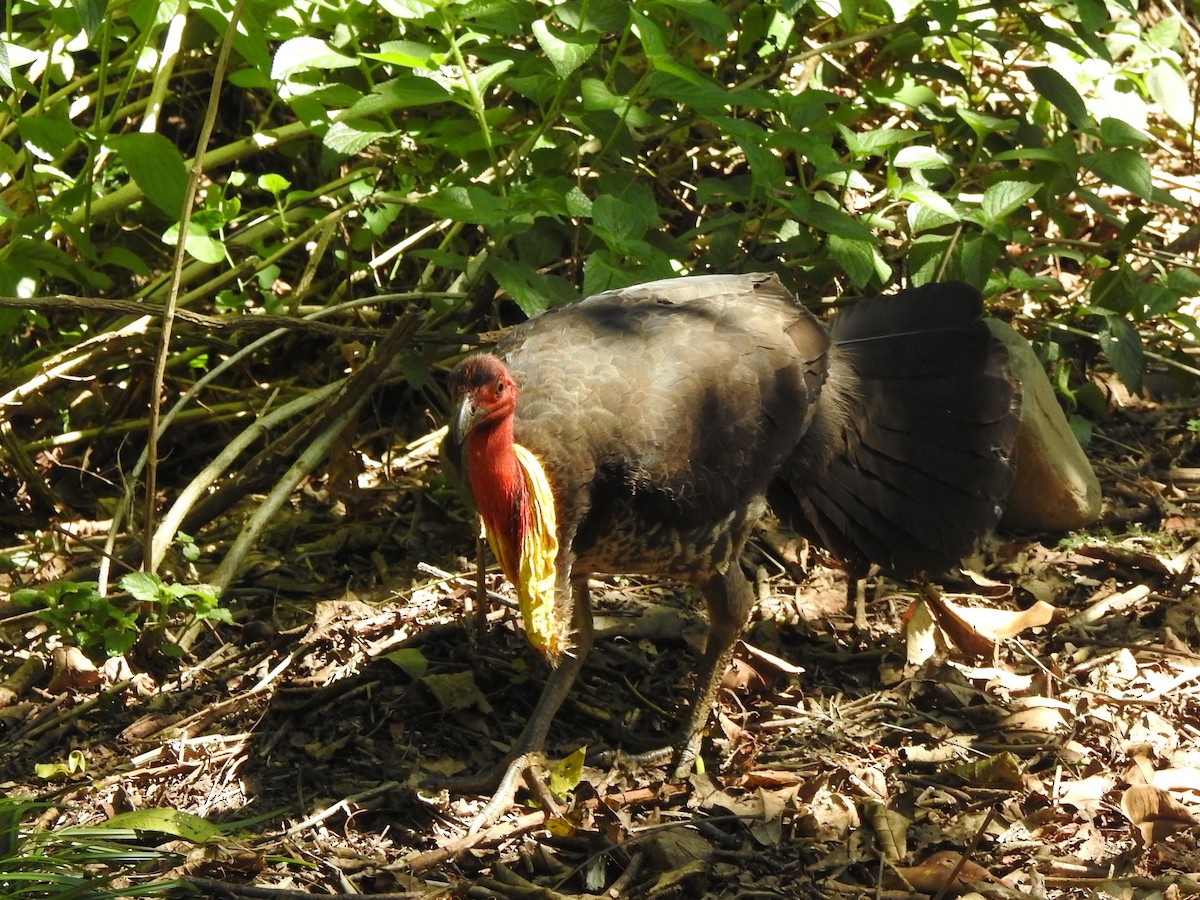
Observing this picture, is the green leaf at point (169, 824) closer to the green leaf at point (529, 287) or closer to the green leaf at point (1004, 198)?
the green leaf at point (529, 287)

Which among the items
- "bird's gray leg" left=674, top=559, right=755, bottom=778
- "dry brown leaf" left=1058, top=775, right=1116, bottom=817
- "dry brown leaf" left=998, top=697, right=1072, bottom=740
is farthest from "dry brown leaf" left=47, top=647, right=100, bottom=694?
"dry brown leaf" left=1058, top=775, right=1116, bottom=817

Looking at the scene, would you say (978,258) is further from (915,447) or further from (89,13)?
(89,13)

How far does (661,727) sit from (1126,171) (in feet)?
9.61

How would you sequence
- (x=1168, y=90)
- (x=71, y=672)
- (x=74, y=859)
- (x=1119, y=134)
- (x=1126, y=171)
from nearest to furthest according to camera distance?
(x=74, y=859)
(x=71, y=672)
(x=1126, y=171)
(x=1119, y=134)
(x=1168, y=90)

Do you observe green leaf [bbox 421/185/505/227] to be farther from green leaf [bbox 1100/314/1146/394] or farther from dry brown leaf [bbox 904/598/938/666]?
green leaf [bbox 1100/314/1146/394]

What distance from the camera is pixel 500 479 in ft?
13.9

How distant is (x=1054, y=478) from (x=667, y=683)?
1861 millimetres

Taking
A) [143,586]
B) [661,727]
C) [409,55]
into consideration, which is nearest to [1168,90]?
[409,55]

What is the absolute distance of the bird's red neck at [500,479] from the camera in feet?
13.9

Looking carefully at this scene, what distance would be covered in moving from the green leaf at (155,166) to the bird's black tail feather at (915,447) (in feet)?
7.81

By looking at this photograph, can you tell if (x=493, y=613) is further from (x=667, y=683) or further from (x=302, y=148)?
(x=302, y=148)

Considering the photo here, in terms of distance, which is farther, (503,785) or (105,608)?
(105,608)

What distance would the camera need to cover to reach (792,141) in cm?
499

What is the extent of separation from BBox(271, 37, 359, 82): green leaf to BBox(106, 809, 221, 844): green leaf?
8.30 ft
